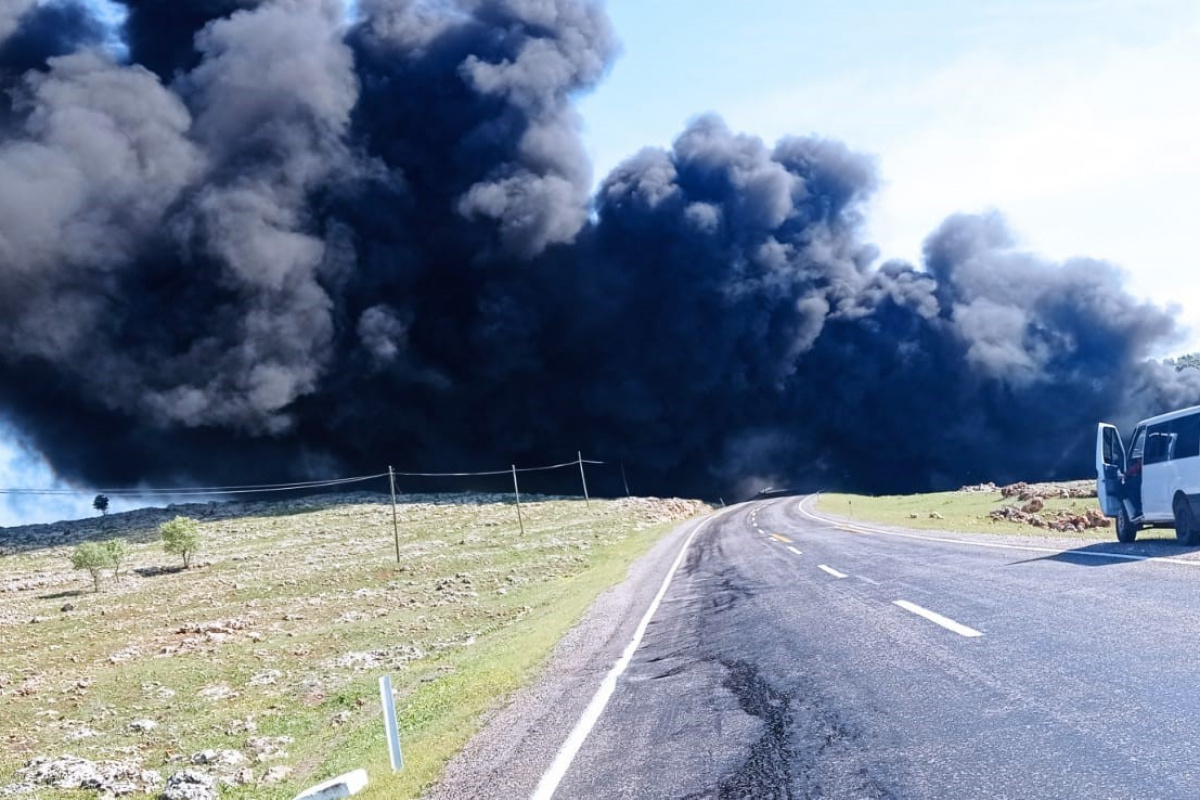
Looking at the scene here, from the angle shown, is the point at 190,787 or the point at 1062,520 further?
the point at 1062,520

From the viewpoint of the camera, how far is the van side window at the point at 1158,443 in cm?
1510

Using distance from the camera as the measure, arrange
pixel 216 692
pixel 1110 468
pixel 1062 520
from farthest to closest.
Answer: pixel 1062 520 < pixel 216 692 < pixel 1110 468

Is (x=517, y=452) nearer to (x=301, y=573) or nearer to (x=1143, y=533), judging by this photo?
(x=301, y=573)

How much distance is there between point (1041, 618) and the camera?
819 centimetres

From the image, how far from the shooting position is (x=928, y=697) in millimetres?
5941

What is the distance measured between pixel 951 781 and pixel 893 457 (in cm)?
7862

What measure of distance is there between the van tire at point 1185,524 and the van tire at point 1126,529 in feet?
5.61

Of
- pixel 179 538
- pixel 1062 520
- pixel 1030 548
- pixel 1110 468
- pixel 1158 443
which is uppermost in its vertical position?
pixel 179 538

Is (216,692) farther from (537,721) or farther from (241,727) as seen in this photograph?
(537,721)

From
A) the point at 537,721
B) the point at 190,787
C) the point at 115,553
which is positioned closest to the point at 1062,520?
the point at 537,721

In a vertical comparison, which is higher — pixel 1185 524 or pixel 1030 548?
pixel 1185 524

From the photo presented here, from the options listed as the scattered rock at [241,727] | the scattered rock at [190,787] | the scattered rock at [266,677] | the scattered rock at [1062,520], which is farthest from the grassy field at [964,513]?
the scattered rock at [266,677]

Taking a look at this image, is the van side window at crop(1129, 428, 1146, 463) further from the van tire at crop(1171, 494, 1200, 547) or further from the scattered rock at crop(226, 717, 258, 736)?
the scattered rock at crop(226, 717, 258, 736)

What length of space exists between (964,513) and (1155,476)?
905 inches
